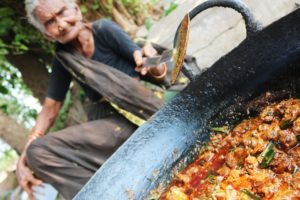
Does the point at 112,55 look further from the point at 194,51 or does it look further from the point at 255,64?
the point at 255,64

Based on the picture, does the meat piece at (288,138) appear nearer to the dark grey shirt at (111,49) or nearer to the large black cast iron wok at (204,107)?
the large black cast iron wok at (204,107)

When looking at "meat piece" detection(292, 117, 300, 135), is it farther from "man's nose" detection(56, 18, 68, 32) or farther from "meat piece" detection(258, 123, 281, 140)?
"man's nose" detection(56, 18, 68, 32)

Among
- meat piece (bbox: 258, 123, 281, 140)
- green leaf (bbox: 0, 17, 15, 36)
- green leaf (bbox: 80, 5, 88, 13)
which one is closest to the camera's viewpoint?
meat piece (bbox: 258, 123, 281, 140)

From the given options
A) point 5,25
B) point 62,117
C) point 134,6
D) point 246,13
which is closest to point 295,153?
point 246,13

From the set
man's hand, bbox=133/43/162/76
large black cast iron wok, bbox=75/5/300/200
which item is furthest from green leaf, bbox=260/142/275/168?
man's hand, bbox=133/43/162/76

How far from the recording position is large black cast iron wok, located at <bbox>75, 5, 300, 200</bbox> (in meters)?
1.46

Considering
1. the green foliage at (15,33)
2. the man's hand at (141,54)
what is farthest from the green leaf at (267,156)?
the green foliage at (15,33)

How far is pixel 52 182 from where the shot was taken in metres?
2.75

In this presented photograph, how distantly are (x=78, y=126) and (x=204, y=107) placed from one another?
137 cm

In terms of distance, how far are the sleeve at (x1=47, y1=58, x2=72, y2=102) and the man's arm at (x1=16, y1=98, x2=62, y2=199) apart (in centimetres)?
7

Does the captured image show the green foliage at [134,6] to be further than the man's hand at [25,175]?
Yes

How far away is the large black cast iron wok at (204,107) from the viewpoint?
1.46m

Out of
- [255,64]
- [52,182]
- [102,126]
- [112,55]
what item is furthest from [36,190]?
[255,64]

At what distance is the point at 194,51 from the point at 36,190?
1789mm
